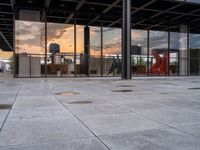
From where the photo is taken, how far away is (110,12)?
74.3 feet

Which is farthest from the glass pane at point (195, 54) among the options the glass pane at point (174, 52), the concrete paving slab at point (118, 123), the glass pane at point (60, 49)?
the concrete paving slab at point (118, 123)

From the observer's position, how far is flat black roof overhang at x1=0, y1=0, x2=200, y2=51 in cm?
2027

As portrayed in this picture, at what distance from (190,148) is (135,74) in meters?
21.5

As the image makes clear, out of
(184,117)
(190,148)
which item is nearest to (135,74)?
(184,117)

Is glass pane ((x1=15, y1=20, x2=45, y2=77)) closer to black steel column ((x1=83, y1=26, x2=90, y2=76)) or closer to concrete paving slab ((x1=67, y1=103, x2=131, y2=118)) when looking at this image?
black steel column ((x1=83, y1=26, x2=90, y2=76))

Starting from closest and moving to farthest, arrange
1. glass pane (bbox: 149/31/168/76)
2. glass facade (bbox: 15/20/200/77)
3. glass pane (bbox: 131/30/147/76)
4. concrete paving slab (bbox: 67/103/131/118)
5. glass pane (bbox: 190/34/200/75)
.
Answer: concrete paving slab (bbox: 67/103/131/118) → glass facade (bbox: 15/20/200/77) → glass pane (bbox: 131/30/147/76) → glass pane (bbox: 149/31/168/76) → glass pane (bbox: 190/34/200/75)

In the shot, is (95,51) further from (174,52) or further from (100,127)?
(100,127)

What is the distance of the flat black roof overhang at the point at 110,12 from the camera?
2027cm

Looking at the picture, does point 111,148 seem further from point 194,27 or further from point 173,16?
point 194,27

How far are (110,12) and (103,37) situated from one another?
303 centimetres

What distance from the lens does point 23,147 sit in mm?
3414

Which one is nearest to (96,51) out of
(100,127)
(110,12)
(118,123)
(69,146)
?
(110,12)

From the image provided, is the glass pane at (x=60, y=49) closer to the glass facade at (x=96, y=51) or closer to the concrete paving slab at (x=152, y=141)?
the glass facade at (x=96, y=51)

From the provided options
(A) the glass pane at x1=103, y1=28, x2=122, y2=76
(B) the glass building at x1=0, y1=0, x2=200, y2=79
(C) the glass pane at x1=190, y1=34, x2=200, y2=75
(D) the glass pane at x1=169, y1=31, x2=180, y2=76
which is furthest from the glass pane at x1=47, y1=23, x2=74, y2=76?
(C) the glass pane at x1=190, y1=34, x2=200, y2=75
